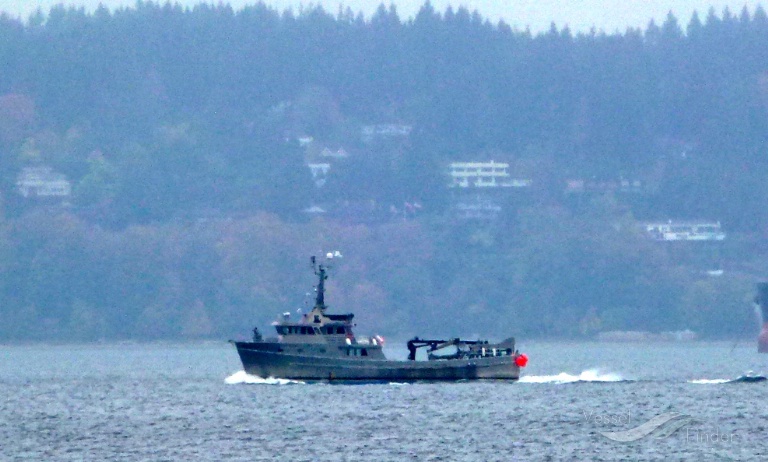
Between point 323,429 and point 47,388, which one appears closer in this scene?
point 323,429

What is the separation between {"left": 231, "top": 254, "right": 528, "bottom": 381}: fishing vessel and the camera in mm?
119562

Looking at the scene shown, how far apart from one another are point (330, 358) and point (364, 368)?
2184mm

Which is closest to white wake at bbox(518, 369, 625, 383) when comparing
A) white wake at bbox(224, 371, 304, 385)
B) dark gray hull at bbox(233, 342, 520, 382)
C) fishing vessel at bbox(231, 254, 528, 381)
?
dark gray hull at bbox(233, 342, 520, 382)

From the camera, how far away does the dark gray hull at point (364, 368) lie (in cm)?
12025

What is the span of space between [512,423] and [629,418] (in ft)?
21.7

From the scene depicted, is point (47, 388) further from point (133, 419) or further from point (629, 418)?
point (629, 418)

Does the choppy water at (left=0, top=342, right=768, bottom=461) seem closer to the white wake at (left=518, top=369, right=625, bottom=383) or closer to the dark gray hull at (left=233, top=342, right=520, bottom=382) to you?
the white wake at (left=518, top=369, right=625, bottom=383)

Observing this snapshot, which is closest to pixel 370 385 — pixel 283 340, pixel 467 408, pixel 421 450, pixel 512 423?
pixel 283 340

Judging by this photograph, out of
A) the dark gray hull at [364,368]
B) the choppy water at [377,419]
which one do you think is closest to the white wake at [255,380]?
the choppy water at [377,419]

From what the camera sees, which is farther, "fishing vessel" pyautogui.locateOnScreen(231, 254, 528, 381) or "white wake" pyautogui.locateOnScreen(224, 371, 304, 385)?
"white wake" pyautogui.locateOnScreen(224, 371, 304, 385)

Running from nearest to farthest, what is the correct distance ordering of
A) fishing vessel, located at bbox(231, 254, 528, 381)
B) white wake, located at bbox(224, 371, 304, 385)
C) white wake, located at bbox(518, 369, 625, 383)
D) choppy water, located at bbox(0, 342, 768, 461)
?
choppy water, located at bbox(0, 342, 768, 461) → fishing vessel, located at bbox(231, 254, 528, 381) → white wake, located at bbox(224, 371, 304, 385) → white wake, located at bbox(518, 369, 625, 383)

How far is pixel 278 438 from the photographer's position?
92.2 metres

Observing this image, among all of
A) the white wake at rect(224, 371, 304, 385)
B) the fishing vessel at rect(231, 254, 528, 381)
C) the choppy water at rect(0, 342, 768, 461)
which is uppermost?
the fishing vessel at rect(231, 254, 528, 381)

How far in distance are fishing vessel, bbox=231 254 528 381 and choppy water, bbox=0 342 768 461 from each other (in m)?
0.93
